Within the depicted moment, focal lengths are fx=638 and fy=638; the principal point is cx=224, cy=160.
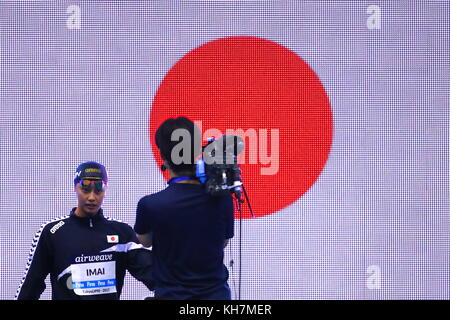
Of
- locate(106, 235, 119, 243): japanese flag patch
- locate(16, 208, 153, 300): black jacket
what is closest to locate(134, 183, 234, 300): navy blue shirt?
locate(16, 208, 153, 300): black jacket

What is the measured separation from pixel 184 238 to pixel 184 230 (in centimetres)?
3

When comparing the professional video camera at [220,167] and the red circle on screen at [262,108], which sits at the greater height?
the red circle on screen at [262,108]

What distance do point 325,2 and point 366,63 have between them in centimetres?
52

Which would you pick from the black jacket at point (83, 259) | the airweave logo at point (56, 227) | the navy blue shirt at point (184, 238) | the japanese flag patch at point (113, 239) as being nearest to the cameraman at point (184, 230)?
the navy blue shirt at point (184, 238)

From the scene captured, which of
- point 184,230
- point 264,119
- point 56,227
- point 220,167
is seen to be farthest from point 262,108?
point 184,230

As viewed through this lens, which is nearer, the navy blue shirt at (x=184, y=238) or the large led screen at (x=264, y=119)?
the navy blue shirt at (x=184, y=238)

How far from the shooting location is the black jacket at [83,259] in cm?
282

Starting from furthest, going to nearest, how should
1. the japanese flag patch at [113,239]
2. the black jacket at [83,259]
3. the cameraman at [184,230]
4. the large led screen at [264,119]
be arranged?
1. the large led screen at [264,119]
2. the japanese flag patch at [113,239]
3. the black jacket at [83,259]
4. the cameraman at [184,230]

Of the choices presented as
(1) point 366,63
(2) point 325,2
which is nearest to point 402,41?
(1) point 366,63

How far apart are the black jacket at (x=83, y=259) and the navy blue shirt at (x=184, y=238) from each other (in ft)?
1.33

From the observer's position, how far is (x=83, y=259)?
2.87 metres

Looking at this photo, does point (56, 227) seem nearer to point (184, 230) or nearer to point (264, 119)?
point (184, 230)

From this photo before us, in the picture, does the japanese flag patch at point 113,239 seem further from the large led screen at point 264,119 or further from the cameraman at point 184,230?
the large led screen at point 264,119

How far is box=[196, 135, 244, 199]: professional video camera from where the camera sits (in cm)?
234
